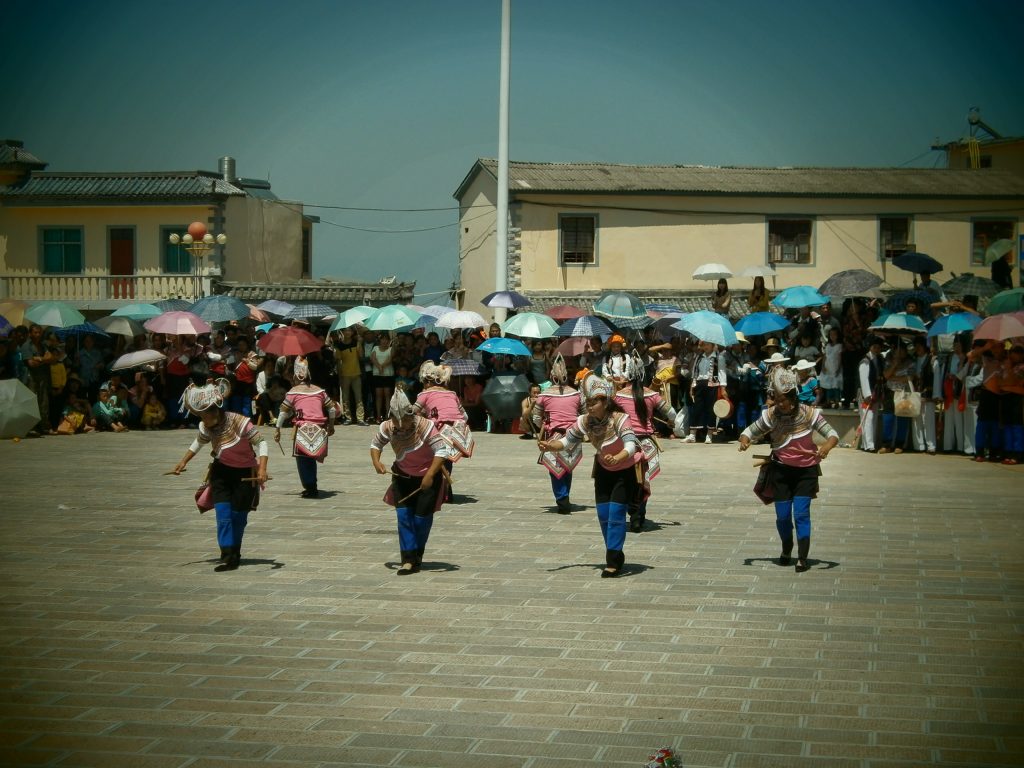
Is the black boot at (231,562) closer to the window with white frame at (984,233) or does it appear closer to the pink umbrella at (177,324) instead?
the pink umbrella at (177,324)

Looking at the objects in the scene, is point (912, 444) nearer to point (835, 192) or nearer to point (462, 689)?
point (462, 689)

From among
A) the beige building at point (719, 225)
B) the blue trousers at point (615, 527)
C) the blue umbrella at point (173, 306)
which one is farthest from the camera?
the beige building at point (719, 225)

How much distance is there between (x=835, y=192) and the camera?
38.1 metres

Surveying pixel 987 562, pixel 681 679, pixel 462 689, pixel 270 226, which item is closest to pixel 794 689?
pixel 681 679

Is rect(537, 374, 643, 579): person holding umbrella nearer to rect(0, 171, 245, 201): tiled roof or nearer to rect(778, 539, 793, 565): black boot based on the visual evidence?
rect(778, 539, 793, 565): black boot

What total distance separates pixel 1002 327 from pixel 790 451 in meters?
8.28

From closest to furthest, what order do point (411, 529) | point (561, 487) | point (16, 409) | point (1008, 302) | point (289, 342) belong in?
point (411, 529) < point (561, 487) < point (1008, 302) < point (289, 342) < point (16, 409)

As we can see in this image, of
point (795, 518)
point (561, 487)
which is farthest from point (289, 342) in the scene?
point (795, 518)

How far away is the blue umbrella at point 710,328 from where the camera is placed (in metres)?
20.5

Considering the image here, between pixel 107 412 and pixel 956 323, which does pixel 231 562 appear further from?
pixel 107 412

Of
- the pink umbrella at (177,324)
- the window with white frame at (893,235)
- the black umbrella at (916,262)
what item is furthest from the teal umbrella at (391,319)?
the window with white frame at (893,235)

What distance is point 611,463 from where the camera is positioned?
10031 mm

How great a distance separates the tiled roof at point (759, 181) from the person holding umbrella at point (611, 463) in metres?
27.4

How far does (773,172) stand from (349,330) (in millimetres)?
19911
